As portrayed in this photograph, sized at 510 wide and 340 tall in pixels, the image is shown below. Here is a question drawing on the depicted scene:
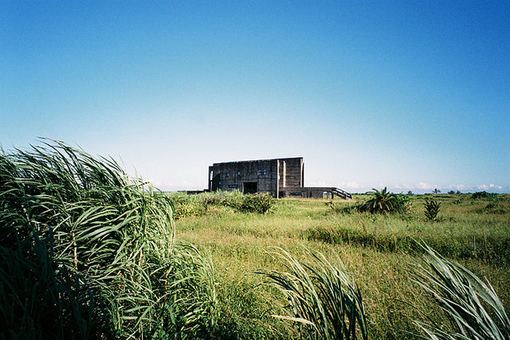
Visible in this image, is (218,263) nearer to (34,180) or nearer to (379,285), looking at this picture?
(379,285)

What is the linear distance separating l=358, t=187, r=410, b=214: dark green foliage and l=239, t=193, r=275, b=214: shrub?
5670mm

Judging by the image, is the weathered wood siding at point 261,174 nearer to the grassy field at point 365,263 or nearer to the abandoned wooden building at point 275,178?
the abandoned wooden building at point 275,178

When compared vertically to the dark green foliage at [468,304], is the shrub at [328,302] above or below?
below

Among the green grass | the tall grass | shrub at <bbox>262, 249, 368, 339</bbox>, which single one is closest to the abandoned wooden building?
the green grass

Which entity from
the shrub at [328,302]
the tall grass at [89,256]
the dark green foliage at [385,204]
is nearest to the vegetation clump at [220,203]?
the dark green foliage at [385,204]

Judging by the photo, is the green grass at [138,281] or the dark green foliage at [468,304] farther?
the green grass at [138,281]

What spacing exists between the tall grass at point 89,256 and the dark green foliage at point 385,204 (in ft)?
45.0

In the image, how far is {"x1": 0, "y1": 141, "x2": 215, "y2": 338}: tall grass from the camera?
169 centimetres

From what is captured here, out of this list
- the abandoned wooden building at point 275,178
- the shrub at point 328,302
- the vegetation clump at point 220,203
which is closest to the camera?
the shrub at point 328,302

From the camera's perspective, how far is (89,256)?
2.25m

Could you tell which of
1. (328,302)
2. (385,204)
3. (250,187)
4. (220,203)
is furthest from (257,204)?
(328,302)

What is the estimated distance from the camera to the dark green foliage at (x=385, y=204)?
1473 centimetres

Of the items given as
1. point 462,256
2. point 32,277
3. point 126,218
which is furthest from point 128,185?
point 462,256

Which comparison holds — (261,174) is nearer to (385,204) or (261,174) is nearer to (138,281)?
(385,204)
